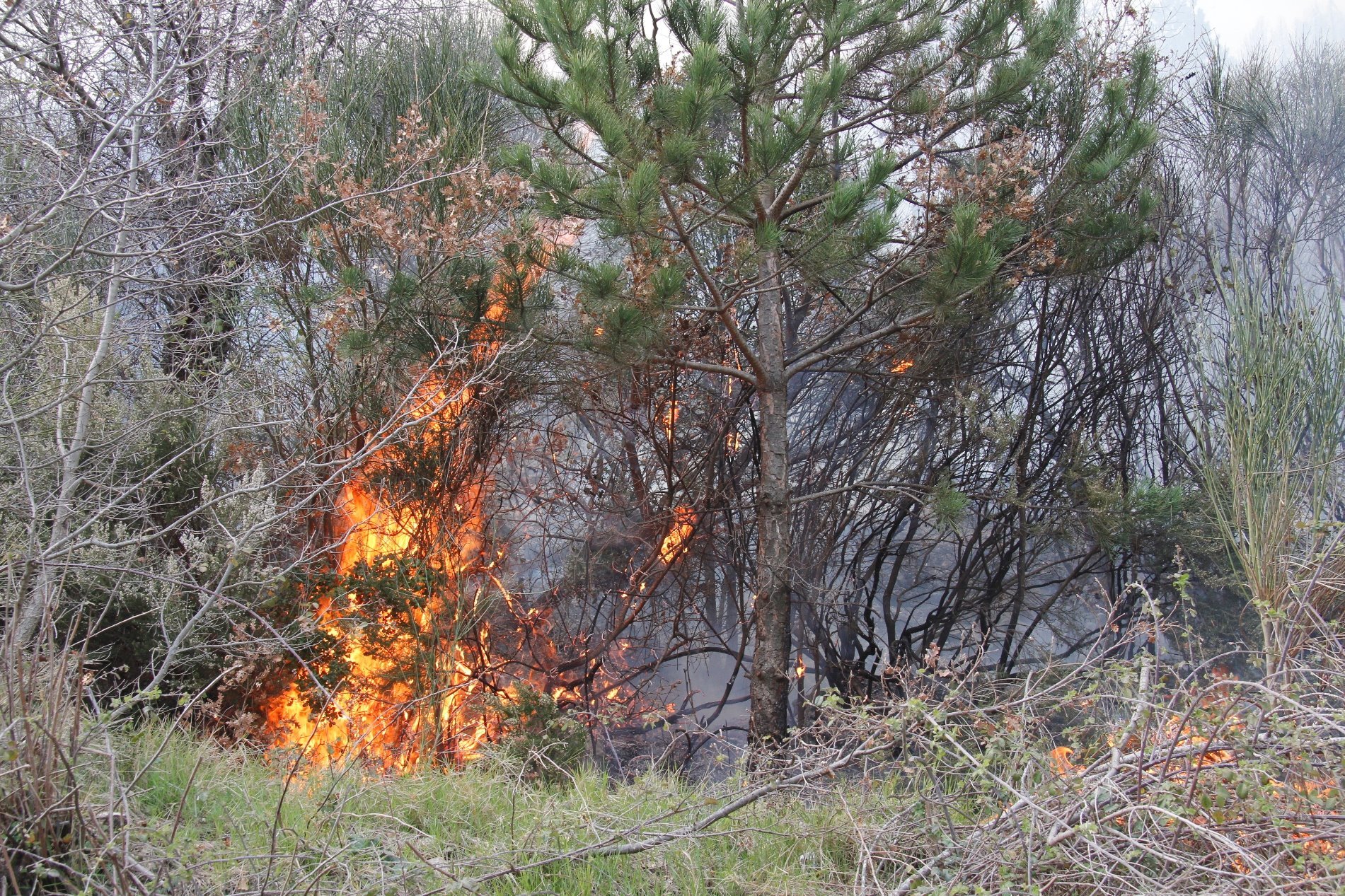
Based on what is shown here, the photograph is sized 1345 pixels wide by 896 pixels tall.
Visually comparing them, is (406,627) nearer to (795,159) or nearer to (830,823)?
(830,823)

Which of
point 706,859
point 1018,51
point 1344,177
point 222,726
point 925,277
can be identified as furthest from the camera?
point 1344,177

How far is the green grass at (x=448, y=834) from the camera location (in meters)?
2.11

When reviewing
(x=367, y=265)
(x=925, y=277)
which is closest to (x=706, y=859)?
(x=925, y=277)

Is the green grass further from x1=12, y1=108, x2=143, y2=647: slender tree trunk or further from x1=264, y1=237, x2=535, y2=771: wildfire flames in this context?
x1=264, y1=237, x2=535, y2=771: wildfire flames

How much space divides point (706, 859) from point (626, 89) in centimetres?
264

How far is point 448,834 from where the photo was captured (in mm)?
2588

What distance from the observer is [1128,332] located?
18.6ft

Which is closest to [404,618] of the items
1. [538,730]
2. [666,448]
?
[538,730]

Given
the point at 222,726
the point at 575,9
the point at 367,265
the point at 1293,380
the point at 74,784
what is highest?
the point at 575,9

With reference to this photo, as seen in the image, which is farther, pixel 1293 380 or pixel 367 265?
pixel 367 265

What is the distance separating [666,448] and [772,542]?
1.38 metres

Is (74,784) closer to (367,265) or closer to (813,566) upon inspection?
(367,265)

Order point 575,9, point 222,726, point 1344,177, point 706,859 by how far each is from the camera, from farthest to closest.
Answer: point 1344,177, point 222,726, point 575,9, point 706,859

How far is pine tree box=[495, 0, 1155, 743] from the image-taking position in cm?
329
